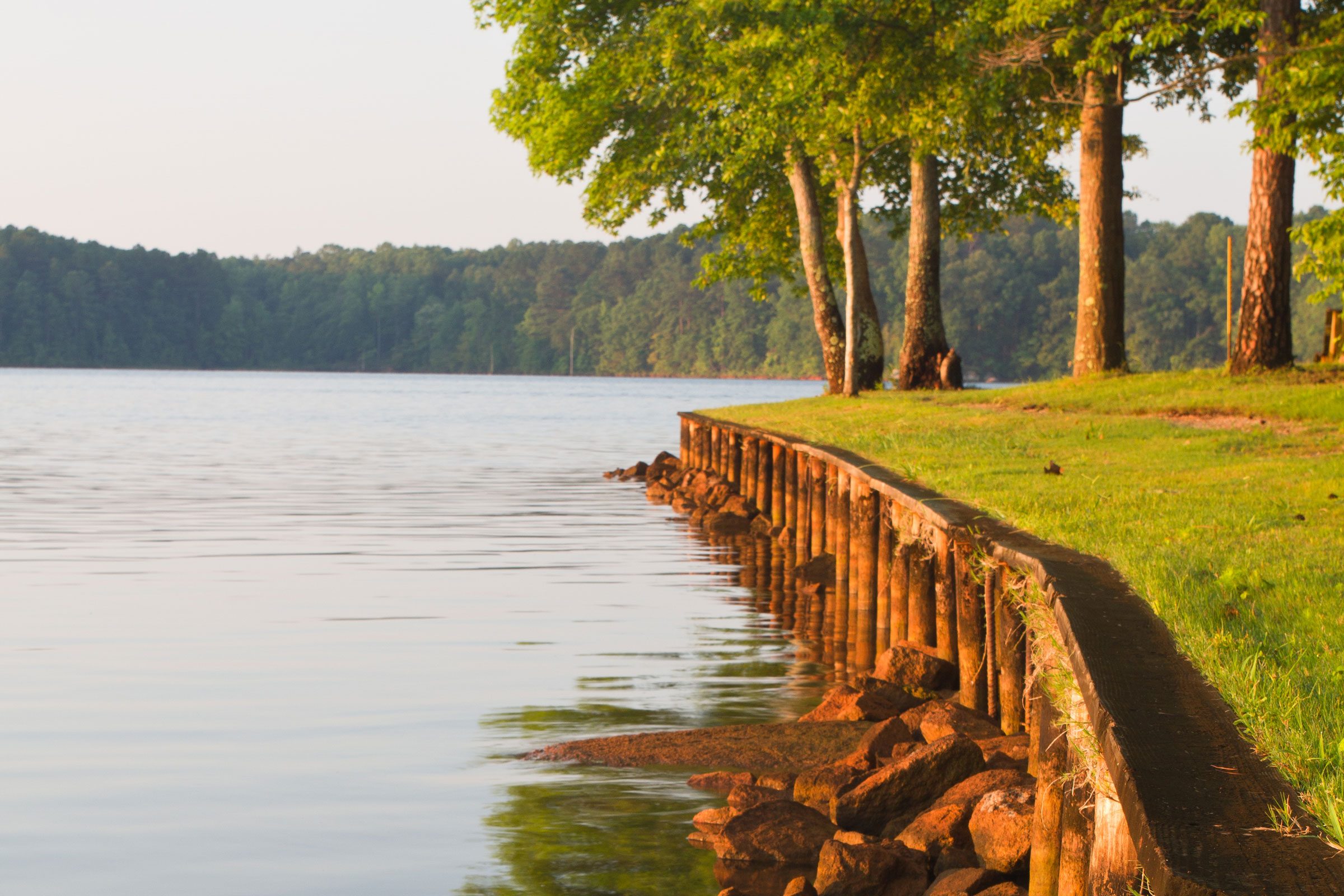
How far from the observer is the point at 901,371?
110 ft

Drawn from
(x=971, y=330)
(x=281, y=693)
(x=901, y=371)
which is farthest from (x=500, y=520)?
(x=971, y=330)

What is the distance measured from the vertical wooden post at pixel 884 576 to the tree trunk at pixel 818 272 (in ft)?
69.9

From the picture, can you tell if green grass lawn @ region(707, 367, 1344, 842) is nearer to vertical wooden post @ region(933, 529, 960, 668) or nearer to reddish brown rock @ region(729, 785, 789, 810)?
vertical wooden post @ region(933, 529, 960, 668)

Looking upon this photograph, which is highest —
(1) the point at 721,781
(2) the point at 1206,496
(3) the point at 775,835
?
(2) the point at 1206,496

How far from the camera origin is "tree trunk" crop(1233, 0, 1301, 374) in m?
23.1

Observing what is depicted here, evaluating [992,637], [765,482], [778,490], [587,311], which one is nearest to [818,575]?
[778,490]

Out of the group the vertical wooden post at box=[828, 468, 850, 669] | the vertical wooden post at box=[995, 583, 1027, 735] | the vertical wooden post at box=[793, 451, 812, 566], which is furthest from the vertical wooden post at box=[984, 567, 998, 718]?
the vertical wooden post at box=[793, 451, 812, 566]

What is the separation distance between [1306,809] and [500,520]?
22.3 m

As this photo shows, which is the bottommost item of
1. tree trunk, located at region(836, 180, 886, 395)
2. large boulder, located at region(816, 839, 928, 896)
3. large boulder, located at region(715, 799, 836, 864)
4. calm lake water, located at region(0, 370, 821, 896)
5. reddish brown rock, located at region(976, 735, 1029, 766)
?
calm lake water, located at region(0, 370, 821, 896)

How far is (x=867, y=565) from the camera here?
14344mm

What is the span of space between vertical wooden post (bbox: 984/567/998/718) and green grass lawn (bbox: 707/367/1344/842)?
1.51 feet

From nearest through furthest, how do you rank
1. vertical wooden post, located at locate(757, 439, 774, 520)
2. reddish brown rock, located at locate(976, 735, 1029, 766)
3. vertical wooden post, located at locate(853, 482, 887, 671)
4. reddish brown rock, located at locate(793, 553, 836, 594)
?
reddish brown rock, located at locate(976, 735, 1029, 766), vertical wooden post, located at locate(853, 482, 887, 671), reddish brown rock, located at locate(793, 553, 836, 594), vertical wooden post, located at locate(757, 439, 774, 520)

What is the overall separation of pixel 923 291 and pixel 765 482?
10.8 meters

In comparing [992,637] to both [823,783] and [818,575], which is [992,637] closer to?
[823,783]
